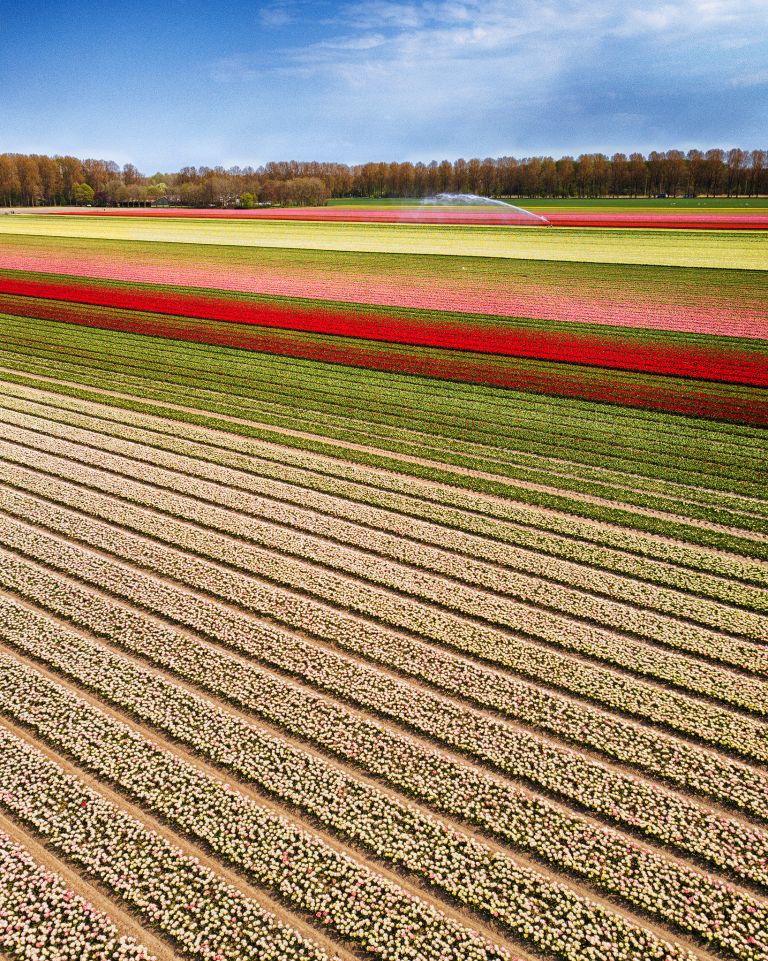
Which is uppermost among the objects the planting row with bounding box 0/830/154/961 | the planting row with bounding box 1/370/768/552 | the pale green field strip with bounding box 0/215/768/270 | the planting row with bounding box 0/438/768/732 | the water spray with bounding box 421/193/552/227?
the water spray with bounding box 421/193/552/227

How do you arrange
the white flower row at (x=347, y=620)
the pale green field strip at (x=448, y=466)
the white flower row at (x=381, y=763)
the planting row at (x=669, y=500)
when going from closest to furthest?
the white flower row at (x=381, y=763) < the white flower row at (x=347, y=620) < the pale green field strip at (x=448, y=466) < the planting row at (x=669, y=500)

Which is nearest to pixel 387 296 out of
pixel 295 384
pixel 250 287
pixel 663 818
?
pixel 250 287

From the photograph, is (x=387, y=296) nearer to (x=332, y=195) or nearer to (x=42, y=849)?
(x=42, y=849)

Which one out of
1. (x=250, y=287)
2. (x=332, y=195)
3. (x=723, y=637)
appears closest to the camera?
(x=723, y=637)

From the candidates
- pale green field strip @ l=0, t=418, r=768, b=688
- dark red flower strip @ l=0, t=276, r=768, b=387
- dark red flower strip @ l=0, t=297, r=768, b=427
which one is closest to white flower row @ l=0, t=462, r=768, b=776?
pale green field strip @ l=0, t=418, r=768, b=688

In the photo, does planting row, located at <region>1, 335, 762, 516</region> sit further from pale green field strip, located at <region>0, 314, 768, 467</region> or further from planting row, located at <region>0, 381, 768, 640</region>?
planting row, located at <region>0, 381, 768, 640</region>

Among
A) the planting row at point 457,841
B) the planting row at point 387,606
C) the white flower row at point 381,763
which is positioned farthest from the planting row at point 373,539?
the planting row at point 457,841

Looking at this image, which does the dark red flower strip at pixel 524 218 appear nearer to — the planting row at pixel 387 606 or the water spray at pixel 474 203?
the water spray at pixel 474 203
